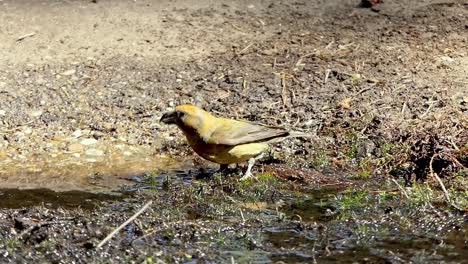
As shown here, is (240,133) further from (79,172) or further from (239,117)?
(79,172)

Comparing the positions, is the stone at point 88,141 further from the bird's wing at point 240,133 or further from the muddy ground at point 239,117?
the bird's wing at point 240,133

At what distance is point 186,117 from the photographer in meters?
7.95

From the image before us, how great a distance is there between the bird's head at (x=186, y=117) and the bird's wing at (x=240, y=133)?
0.54ft

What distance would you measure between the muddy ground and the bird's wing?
284 millimetres

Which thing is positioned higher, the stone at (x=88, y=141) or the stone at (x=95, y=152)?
the stone at (x=88, y=141)

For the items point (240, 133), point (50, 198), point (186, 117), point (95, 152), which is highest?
point (186, 117)

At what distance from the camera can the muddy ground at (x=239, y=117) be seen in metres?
6.20

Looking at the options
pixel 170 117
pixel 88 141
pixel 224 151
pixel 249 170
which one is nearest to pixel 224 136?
pixel 224 151

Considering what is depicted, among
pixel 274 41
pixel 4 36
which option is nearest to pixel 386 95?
pixel 274 41

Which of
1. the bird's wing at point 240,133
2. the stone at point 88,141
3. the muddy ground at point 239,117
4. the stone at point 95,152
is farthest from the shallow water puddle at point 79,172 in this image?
the bird's wing at point 240,133

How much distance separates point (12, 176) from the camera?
7.94m

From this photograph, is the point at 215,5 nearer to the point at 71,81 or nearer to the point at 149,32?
the point at 149,32

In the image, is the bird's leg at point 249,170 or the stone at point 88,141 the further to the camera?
the stone at point 88,141

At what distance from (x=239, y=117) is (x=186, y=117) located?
3.74ft
